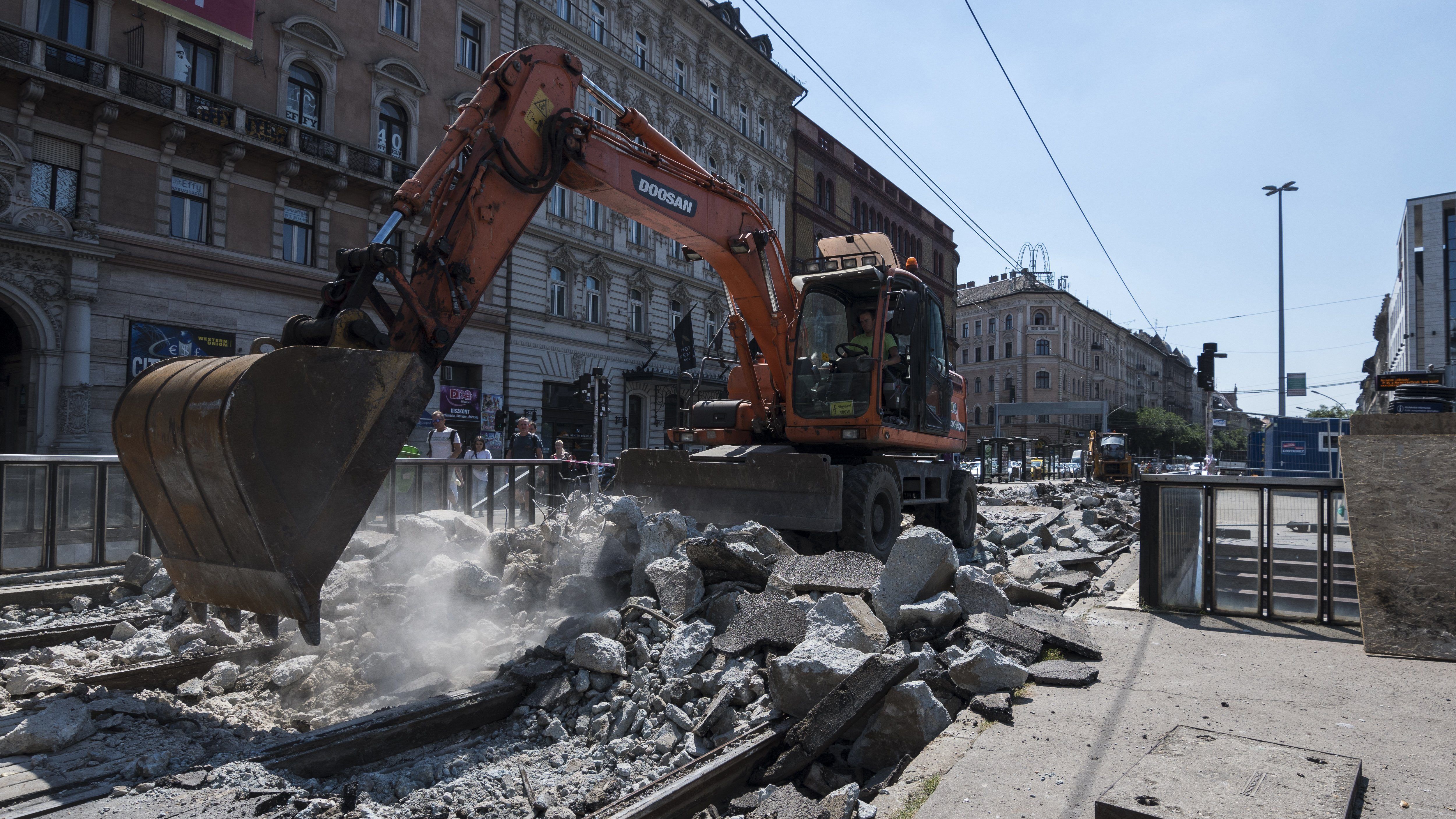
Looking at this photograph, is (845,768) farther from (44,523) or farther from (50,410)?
(50,410)

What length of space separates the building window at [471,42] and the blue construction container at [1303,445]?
75.3 ft

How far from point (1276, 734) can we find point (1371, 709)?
0.87 m

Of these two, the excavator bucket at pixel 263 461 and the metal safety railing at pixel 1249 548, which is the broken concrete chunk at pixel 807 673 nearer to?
the excavator bucket at pixel 263 461

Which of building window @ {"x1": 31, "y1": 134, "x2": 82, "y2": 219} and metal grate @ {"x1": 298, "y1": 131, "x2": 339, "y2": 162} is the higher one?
metal grate @ {"x1": 298, "y1": 131, "x2": 339, "y2": 162}

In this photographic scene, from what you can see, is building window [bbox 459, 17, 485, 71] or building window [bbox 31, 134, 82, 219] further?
building window [bbox 459, 17, 485, 71]

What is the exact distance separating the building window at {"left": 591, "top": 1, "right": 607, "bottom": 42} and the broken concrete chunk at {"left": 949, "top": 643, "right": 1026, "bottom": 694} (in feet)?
83.5

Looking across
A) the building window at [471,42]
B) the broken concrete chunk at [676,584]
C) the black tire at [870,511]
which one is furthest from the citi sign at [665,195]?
the building window at [471,42]

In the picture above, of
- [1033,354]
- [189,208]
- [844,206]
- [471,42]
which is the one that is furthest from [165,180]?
[1033,354]

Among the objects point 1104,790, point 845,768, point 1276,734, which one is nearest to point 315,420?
point 845,768

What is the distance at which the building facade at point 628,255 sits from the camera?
24.4m

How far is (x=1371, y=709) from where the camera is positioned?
4.35 m

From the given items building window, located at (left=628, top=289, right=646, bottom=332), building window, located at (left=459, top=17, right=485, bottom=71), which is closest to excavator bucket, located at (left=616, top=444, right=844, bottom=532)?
building window, located at (left=459, top=17, right=485, bottom=71)

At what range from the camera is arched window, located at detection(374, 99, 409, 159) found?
21.0 metres

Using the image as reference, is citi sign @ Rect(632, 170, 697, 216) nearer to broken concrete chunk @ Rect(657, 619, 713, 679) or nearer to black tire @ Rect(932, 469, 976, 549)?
broken concrete chunk @ Rect(657, 619, 713, 679)
